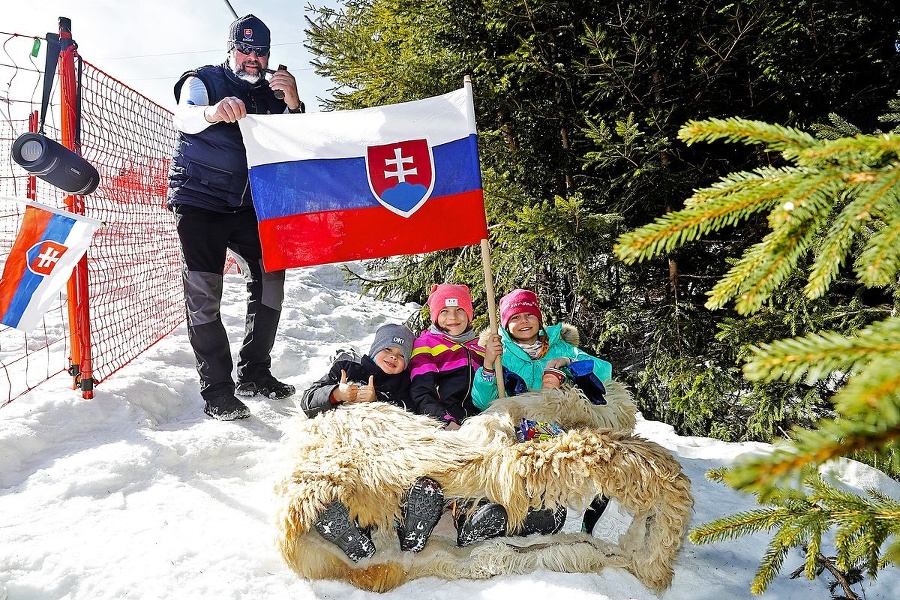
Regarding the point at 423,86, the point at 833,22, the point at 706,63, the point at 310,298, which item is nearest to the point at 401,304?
the point at 310,298

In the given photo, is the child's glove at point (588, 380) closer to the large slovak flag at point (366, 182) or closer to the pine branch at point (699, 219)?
the large slovak flag at point (366, 182)

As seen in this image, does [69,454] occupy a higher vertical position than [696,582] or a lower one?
higher

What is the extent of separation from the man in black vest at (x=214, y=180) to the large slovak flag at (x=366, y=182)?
43 cm

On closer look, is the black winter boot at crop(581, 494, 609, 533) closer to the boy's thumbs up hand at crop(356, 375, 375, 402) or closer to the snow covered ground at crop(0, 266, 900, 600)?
the snow covered ground at crop(0, 266, 900, 600)

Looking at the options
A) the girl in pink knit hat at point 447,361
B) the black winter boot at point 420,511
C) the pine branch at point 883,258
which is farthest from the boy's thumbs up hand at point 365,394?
the pine branch at point 883,258

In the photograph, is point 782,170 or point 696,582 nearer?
point 782,170

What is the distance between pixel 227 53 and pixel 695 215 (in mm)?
3629

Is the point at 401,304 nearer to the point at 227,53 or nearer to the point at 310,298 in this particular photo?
the point at 310,298

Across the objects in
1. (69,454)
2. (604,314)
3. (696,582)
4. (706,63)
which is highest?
(706,63)

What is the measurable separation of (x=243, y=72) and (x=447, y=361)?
2349 mm

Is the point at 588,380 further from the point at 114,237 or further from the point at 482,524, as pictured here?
the point at 114,237

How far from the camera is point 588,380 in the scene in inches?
113

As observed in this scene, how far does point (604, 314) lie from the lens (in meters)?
4.46

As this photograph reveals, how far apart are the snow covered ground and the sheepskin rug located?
0.24ft
